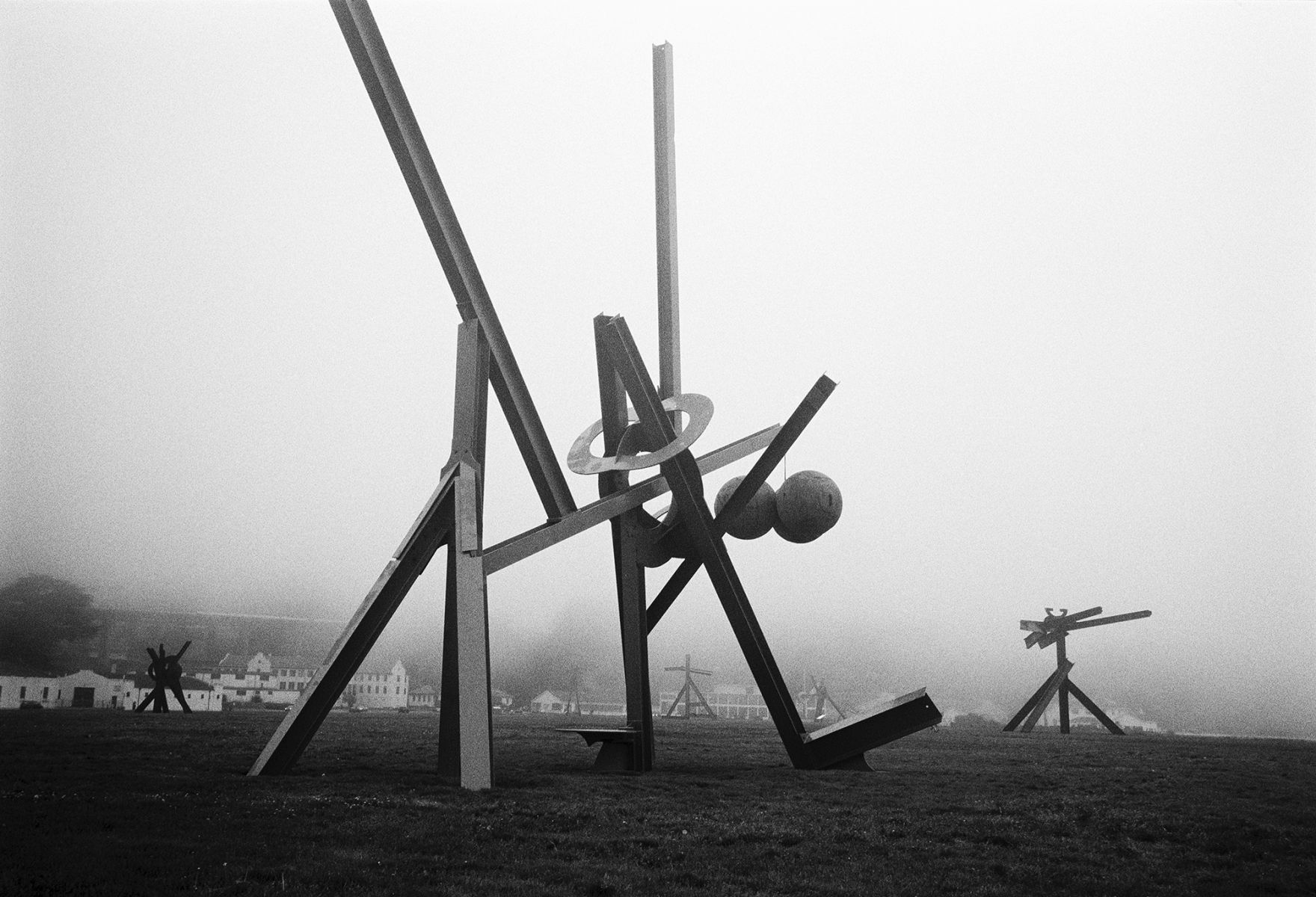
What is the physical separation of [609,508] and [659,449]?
129cm

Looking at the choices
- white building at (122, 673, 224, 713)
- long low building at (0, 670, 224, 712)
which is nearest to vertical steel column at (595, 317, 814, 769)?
long low building at (0, 670, 224, 712)

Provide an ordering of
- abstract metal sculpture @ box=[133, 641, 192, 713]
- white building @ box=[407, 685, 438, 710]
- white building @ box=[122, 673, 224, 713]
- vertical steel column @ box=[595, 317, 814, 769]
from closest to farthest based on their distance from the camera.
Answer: vertical steel column @ box=[595, 317, 814, 769], abstract metal sculpture @ box=[133, 641, 192, 713], white building @ box=[122, 673, 224, 713], white building @ box=[407, 685, 438, 710]

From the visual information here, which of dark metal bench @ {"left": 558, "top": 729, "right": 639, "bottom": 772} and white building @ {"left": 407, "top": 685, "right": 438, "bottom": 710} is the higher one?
white building @ {"left": 407, "top": 685, "right": 438, "bottom": 710}

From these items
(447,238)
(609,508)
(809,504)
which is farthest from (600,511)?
(447,238)

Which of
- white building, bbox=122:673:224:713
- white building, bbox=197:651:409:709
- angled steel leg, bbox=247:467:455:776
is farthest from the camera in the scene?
white building, bbox=197:651:409:709

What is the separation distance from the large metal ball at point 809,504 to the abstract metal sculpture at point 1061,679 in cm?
2237

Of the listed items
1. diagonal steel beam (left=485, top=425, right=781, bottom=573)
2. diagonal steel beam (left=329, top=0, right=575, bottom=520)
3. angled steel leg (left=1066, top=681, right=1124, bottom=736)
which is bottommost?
angled steel leg (left=1066, top=681, right=1124, bottom=736)

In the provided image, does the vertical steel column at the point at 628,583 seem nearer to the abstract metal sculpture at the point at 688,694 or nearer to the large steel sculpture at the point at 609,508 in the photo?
the large steel sculpture at the point at 609,508

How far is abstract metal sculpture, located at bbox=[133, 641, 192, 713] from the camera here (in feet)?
102

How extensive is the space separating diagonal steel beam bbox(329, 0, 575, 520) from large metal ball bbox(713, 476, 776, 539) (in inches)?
148

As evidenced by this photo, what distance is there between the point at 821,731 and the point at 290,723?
26.2ft

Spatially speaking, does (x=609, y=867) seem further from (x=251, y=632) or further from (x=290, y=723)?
(x=251, y=632)

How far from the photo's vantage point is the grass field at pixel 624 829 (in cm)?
734

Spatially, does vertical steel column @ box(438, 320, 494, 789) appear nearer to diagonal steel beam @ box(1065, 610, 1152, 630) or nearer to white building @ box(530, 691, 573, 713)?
diagonal steel beam @ box(1065, 610, 1152, 630)
